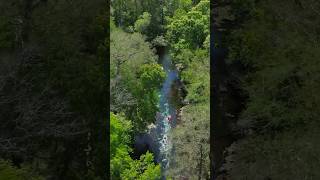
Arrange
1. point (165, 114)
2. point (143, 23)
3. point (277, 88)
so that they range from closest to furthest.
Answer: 1. point (277, 88)
2. point (165, 114)
3. point (143, 23)

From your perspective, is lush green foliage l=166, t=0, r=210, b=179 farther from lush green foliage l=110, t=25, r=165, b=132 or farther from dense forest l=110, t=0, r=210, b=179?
lush green foliage l=110, t=25, r=165, b=132

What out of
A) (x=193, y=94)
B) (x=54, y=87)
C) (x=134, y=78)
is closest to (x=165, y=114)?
(x=134, y=78)

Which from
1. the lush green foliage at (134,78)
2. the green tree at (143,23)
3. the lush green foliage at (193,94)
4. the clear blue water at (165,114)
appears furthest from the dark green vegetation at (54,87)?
the green tree at (143,23)

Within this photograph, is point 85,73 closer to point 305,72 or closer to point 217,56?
point 217,56

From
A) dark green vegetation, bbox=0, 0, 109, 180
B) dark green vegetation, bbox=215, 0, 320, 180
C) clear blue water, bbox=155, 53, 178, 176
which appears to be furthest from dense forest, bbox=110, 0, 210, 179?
dark green vegetation, bbox=215, 0, 320, 180

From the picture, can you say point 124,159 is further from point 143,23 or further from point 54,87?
point 143,23

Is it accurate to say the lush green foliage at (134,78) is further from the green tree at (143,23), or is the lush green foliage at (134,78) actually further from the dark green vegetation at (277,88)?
the dark green vegetation at (277,88)

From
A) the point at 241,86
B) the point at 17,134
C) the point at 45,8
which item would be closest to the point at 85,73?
the point at 45,8
